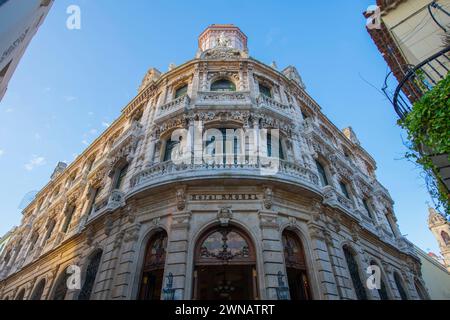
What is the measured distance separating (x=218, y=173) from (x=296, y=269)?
14.9 ft

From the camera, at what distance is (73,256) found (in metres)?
12.7

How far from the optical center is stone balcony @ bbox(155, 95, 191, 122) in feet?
41.9

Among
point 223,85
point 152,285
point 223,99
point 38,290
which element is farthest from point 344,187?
point 38,290

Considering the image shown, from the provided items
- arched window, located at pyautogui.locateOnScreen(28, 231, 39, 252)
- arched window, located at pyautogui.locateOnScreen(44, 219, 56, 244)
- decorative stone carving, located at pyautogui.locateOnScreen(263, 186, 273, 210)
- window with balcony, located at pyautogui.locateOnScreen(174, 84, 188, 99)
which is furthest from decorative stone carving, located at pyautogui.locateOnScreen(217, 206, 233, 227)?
arched window, located at pyautogui.locateOnScreen(28, 231, 39, 252)

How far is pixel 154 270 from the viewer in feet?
29.7

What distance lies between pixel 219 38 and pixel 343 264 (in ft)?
61.9

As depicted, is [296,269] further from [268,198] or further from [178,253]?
[178,253]

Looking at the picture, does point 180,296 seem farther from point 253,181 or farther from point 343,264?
point 343,264

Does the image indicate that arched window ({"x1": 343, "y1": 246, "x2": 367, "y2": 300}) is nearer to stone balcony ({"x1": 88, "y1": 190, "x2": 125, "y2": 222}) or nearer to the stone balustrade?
the stone balustrade

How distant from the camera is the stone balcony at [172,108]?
41.9 ft

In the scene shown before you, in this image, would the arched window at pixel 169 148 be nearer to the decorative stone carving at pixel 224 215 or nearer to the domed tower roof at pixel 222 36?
the decorative stone carving at pixel 224 215

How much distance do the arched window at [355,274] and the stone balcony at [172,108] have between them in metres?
10.6

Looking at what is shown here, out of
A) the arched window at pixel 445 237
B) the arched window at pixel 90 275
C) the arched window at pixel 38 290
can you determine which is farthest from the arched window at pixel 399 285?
the arched window at pixel 445 237

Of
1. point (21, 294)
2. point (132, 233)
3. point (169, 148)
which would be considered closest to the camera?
point (132, 233)
